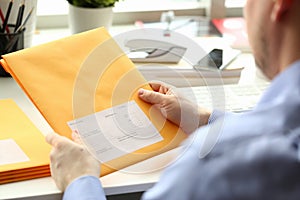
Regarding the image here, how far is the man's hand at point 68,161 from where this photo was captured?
1156 millimetres

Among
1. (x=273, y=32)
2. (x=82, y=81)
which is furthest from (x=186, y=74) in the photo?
(x=273, y=32)

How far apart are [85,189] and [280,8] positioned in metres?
0.51

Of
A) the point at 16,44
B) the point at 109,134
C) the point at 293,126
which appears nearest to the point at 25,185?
the point at 109,134

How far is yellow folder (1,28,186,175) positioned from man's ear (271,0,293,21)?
50 centimetres

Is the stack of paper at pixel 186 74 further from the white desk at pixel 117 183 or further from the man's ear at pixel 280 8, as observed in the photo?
the man's ear at pixel 280 8

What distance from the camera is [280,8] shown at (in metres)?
0.81

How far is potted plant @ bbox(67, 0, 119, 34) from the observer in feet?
5.40

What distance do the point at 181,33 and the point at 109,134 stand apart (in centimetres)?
63

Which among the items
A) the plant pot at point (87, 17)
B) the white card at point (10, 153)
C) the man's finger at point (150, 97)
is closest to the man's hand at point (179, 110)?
the man's finger at point (150, 97)

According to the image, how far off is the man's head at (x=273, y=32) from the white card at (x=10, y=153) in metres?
0.51

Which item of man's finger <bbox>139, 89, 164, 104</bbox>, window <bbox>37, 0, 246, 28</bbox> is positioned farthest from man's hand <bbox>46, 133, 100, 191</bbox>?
window <bbox>37, 0, 246, 28</bbox>

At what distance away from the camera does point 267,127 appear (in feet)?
2.70

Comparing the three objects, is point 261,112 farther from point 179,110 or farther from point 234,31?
point 234,31

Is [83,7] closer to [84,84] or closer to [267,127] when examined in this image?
[84,84]
